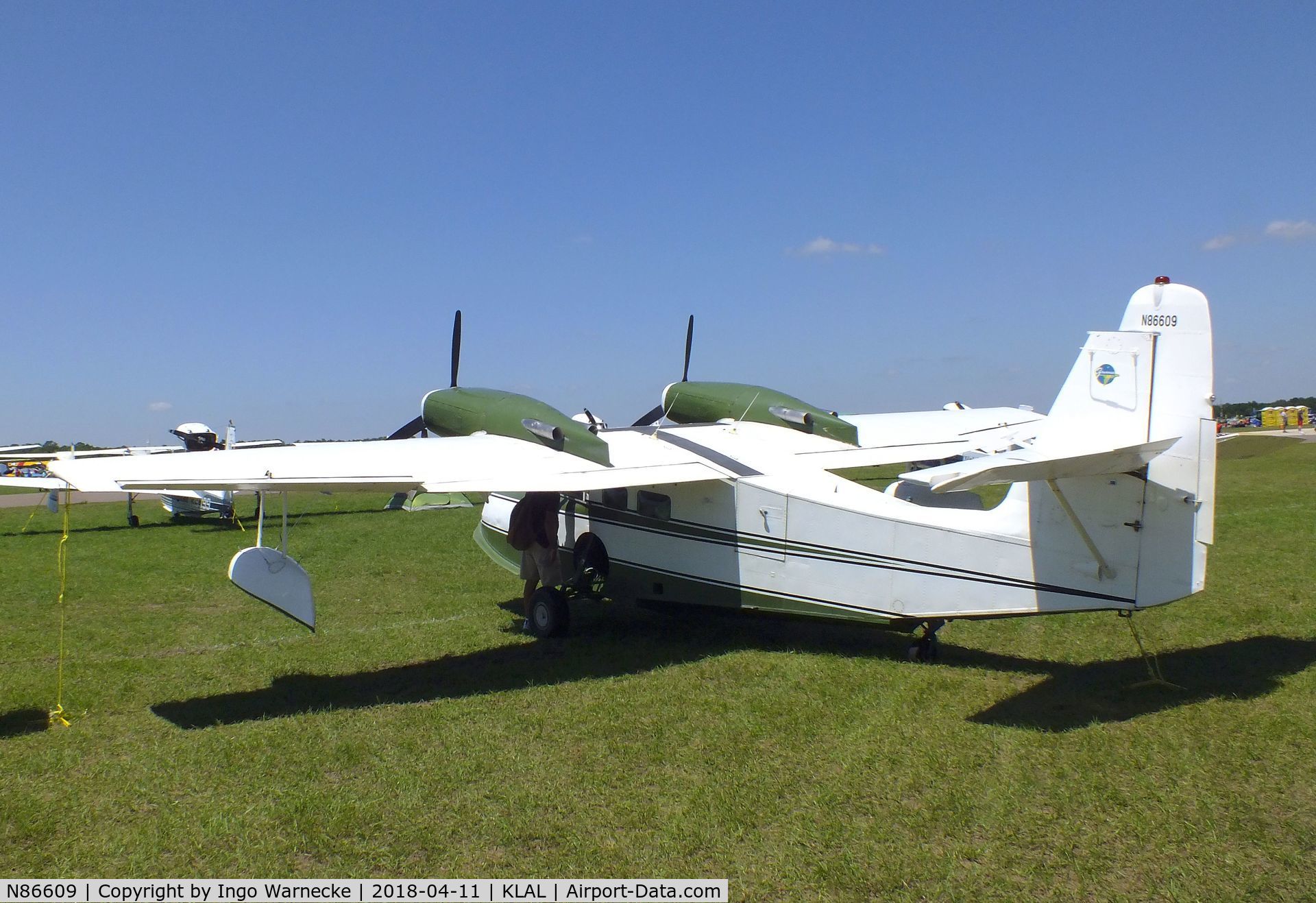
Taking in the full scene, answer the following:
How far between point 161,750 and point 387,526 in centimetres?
1473

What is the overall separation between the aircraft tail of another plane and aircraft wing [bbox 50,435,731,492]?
3.67 m

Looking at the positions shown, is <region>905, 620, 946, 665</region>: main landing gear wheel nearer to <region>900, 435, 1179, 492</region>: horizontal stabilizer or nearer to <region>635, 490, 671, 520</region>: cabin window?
<region>900, 435, 1179, 492</region>: horizontal stabilizer

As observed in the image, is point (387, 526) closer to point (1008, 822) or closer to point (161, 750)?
point (161, 750)

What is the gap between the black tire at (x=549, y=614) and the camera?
9727 millimetres

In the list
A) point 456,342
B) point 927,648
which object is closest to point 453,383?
point 456,342

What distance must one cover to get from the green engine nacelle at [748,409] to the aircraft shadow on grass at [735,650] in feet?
10.2

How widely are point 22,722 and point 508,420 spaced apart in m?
5.24

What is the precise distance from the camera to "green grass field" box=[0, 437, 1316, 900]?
4.39m

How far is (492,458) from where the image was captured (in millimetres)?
8758

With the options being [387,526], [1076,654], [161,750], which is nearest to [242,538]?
[387,526]

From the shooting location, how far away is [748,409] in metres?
12.2

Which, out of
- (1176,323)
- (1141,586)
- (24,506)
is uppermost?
(1176,323)

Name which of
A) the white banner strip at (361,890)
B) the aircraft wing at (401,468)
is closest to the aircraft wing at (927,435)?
the aircraft wing at (401,468)

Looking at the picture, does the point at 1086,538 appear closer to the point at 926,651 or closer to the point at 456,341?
the point at 926,651
